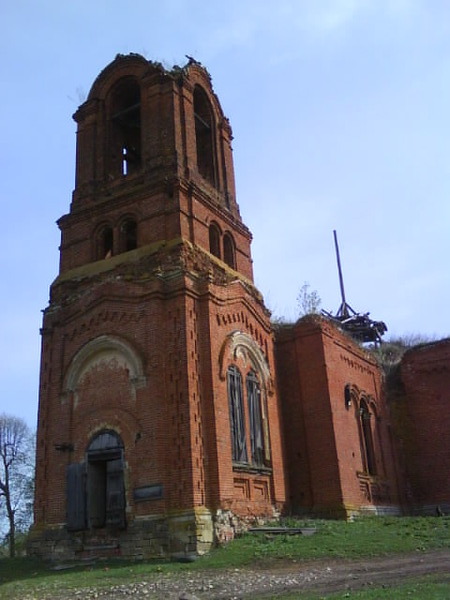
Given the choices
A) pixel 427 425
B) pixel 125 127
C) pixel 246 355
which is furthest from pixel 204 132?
pixel 427 425

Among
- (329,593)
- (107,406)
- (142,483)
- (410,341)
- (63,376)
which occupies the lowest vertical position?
(329,593)

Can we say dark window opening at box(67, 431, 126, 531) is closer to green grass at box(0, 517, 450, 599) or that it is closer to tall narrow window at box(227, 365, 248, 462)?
green grass at box(0, 517, 450, 599)

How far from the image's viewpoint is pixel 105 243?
19406 millimetres

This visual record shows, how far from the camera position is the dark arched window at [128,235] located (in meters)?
18.7

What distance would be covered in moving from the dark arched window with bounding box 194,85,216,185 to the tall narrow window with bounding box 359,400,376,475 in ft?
31.4

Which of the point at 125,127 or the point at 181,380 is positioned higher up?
the point at 125,127

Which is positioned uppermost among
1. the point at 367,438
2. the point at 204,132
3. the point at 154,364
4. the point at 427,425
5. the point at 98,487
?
the point at 204,132

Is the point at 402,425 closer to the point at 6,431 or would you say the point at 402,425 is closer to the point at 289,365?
the point at 289,365

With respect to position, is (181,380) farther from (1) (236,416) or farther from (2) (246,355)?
(2) (246,355)

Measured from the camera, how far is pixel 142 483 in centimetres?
1424

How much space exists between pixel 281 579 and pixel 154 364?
249 inches

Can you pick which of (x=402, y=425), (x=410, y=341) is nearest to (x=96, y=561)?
(x=402, y=425)

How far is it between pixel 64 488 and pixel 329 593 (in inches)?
352

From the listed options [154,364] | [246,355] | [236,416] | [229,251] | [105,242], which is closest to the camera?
[154,364]
